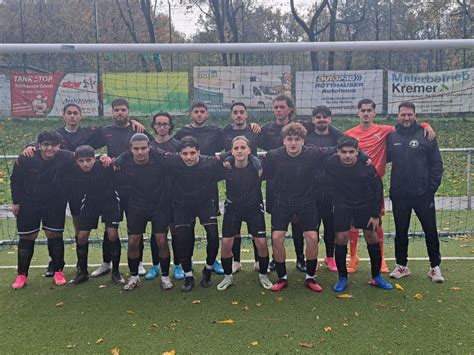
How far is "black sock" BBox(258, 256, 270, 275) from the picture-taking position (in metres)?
5.19

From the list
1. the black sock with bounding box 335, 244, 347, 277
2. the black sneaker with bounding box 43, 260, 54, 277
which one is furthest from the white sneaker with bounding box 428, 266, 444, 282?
the black sneaker with bounding box 43, 260, 54, 277

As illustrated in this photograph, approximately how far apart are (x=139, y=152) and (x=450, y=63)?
19.6ft

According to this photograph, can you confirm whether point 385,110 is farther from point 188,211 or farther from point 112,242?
point 112,242

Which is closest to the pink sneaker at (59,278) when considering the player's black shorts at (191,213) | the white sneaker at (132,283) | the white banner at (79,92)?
the white sneaker at (132,283)

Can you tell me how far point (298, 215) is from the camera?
5.04 m

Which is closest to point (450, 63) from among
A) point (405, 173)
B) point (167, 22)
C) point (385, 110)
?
point (385, 110)

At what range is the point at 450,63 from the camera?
322 inches

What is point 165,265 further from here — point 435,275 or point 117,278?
point 435,275

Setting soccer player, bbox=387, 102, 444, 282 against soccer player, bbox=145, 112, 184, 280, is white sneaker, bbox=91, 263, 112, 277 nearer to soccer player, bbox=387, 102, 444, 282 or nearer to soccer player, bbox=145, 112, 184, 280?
soccer player, bbox=145, 112, 184, 280

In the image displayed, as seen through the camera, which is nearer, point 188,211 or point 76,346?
point 76,346

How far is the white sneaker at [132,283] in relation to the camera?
5207 mm

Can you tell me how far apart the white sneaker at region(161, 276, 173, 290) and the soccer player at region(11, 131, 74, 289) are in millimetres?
1286

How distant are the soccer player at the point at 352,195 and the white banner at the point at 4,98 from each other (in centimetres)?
440

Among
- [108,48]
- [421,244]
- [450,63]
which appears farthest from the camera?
[450,63]
